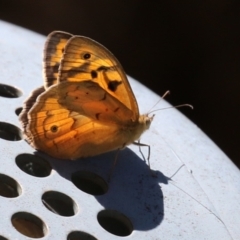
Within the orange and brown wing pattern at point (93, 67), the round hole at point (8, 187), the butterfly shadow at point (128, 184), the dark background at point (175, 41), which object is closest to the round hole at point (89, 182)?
the butterfly shadow at point (128, 184)

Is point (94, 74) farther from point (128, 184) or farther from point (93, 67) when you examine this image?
point (128, 184)

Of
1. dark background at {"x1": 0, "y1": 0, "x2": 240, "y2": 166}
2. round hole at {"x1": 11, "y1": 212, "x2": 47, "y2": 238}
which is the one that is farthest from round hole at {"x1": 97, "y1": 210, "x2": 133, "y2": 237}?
dark background at {"x1": 0, "y1": 0, "x2": 240, "y2": 166}

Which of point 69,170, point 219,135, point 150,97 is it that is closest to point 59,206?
point 69,170

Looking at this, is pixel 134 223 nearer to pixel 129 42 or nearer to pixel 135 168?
pixel 135 168

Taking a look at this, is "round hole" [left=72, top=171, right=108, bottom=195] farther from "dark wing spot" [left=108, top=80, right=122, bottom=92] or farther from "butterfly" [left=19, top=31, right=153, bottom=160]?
"dark wing spot" [left=108, top=80, right=122, bottom=92]

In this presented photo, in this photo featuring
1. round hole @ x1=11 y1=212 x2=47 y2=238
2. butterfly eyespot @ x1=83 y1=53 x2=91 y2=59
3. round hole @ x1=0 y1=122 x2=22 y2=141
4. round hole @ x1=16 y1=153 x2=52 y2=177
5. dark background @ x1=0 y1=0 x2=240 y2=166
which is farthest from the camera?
dark background @ x1=0 y1=0 x2=240 y2=166

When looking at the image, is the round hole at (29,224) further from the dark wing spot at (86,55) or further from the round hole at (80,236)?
the dark wing spot at (86,55)
